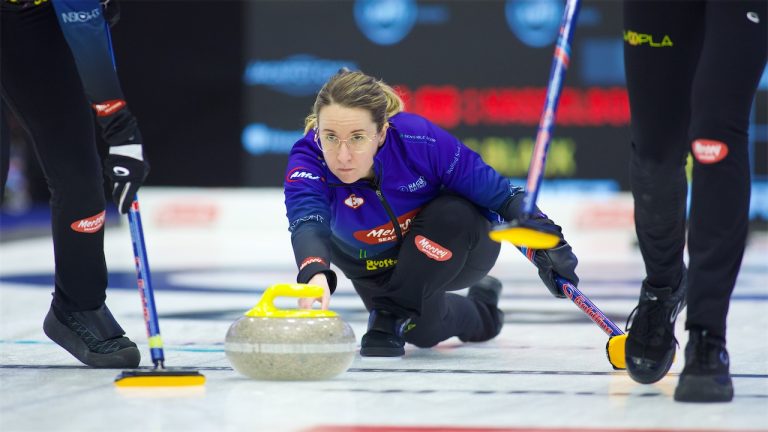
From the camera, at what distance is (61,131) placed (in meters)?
3.08

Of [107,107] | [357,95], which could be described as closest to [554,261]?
[357,95]

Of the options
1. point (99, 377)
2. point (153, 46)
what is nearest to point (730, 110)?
point (99, 377)

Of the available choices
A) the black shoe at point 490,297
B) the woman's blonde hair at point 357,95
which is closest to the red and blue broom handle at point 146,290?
the woman's blonde hair at point 357,95

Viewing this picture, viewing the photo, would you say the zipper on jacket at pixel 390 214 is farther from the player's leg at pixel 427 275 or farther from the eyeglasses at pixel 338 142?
the eyeglasses at pixel 338 142

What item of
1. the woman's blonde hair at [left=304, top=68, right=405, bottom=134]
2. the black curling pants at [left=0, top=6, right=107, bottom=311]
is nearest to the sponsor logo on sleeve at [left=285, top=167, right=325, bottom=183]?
the woman's blonde hair at [left=304, top=68, right=405, bottom=134]

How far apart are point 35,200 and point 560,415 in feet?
39.5

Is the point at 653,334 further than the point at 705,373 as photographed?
Yes

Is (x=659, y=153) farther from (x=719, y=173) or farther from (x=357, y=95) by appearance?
(x=357, y=95)

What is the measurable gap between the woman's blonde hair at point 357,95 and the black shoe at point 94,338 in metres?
0.78

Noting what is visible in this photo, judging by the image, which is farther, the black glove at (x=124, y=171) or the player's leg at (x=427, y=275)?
the player's leg at (x=427, y=275)

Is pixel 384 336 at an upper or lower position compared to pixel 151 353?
lower

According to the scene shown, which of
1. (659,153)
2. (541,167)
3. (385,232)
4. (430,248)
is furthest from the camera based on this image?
(385,232)

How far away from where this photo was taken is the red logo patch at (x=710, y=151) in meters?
2.49

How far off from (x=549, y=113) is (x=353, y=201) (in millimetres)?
802
